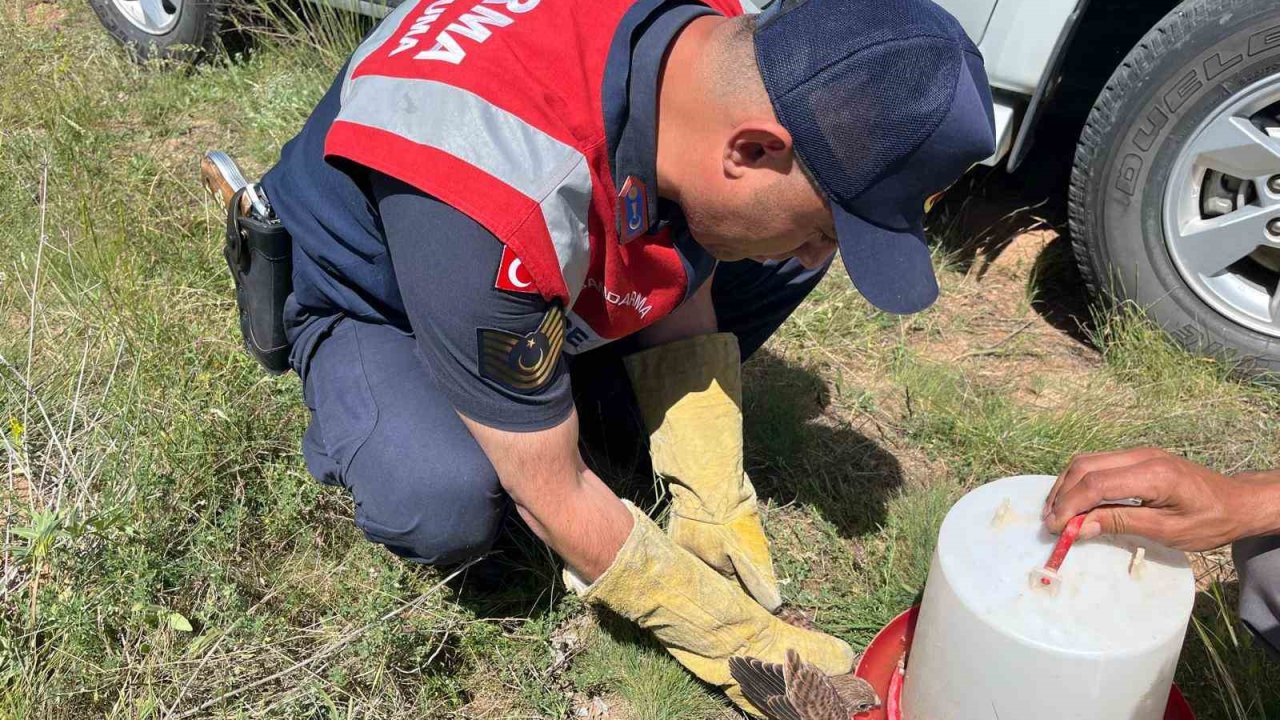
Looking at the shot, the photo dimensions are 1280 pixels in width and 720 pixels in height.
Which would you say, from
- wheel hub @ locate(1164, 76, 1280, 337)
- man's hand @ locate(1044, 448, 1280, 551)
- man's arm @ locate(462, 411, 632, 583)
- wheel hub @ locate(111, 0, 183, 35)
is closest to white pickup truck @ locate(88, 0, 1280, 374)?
wheel hub @ locate(1164, 76, 1280, 337)

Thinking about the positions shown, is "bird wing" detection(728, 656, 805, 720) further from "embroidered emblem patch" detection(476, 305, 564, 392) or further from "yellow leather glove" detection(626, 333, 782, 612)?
A: "embroidered emblem patch" detection(476, 305, 564, 392)

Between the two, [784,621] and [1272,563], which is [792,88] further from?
[784,621]

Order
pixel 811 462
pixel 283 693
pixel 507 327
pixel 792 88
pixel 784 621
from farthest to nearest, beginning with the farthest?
pixel 811 462 → pixel 784 621 → pixel 283 693 → pixel 507 327 → pixel 792 88

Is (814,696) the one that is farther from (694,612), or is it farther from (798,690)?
(694,612)

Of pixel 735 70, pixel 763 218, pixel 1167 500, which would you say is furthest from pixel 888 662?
pixel 735 70

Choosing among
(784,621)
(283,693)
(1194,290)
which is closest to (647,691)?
(784,621)

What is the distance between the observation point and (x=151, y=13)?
4.17 m

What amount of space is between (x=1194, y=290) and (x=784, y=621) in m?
1.35

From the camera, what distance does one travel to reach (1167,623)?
1.66 m

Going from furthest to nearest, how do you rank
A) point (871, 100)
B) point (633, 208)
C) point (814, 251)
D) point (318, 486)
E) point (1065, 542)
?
point (318, 486), point (814, 251), point (633, 208), point (1065, 542), point (871, 100)

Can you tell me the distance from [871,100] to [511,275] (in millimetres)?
577

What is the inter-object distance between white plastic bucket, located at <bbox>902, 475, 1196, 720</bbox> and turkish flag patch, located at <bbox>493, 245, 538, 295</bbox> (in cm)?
80

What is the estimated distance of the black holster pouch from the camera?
2117 mm

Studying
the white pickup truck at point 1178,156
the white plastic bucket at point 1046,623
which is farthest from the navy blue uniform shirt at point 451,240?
the white pickup truck at point 1178,156
